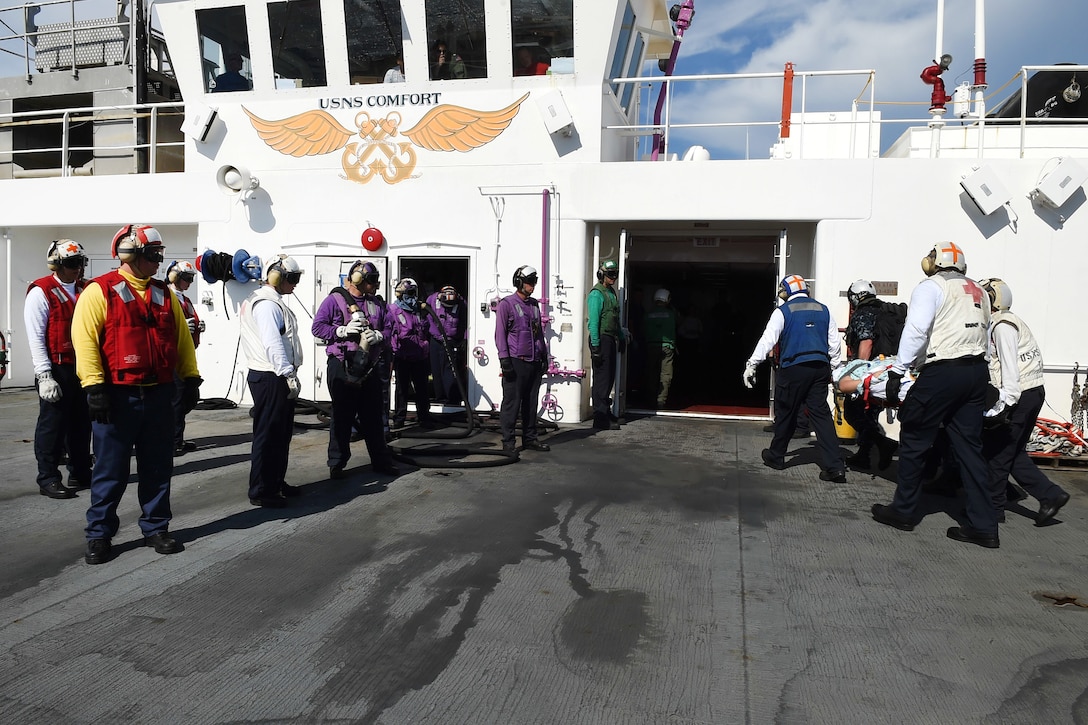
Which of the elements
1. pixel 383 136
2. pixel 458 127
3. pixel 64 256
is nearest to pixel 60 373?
pixel 64 256

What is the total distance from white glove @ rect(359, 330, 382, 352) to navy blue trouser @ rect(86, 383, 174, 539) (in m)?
1.80

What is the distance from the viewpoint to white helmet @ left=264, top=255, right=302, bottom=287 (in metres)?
5.64

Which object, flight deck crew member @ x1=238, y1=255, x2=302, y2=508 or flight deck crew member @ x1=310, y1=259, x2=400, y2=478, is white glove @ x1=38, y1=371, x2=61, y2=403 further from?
flight deck crew member @ x1=310, y1=259, x2=400, y2=478

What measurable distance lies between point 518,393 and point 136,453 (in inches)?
169

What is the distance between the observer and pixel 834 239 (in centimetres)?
947

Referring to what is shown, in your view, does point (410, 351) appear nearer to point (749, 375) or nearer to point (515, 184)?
point (515, 184)

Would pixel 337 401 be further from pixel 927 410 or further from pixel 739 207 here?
pixel 739 207

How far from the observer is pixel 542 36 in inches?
Answer: 390

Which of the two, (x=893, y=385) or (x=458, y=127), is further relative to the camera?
(x=458, y=127)

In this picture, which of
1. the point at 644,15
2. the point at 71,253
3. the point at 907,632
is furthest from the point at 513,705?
the point at 644,15

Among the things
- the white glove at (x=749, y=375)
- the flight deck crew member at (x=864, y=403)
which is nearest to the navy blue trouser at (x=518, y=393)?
the white glove at (x=749, y=375)

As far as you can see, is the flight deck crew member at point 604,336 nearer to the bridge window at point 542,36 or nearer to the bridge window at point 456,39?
the bridge window at point 542,36

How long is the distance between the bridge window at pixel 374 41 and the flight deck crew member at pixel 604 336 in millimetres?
4148

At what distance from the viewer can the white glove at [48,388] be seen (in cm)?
530
